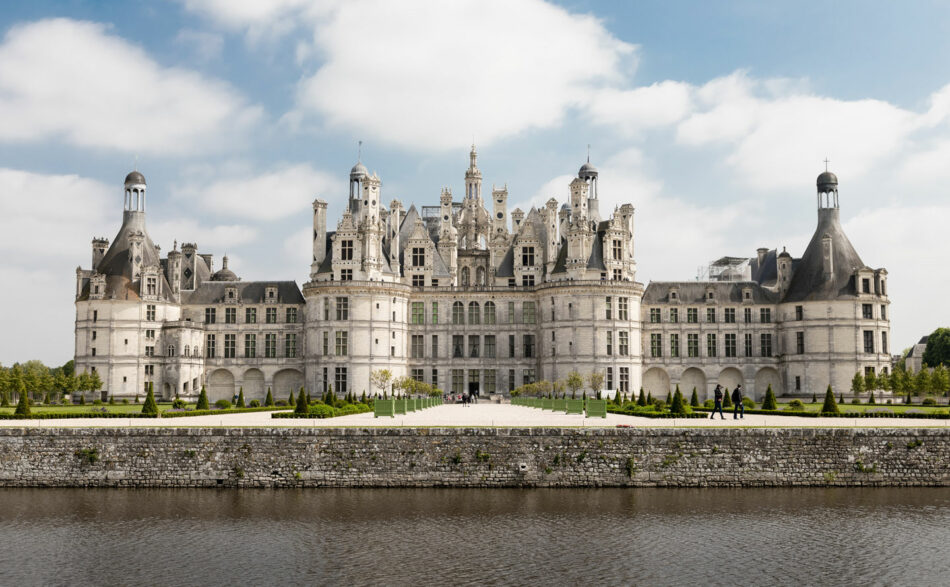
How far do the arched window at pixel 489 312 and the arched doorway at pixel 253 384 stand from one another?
75.7 ft

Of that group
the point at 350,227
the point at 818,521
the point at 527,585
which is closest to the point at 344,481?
the point at 527,585

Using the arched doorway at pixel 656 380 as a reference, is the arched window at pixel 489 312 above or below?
above

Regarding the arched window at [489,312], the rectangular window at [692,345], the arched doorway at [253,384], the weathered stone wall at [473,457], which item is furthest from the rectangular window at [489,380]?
the weathered stone wall at [473,457]

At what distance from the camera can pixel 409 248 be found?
285 ft

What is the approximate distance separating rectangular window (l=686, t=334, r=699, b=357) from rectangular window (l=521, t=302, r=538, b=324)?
15145 mm

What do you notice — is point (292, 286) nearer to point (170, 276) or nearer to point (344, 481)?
point (170, 276)

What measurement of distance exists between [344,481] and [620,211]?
180ft

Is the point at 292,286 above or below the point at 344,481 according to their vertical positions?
above

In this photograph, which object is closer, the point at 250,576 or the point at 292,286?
the point at 250,576

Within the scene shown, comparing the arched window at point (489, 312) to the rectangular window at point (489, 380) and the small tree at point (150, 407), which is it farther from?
the small tree at point (150, 407)

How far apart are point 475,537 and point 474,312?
58279mm

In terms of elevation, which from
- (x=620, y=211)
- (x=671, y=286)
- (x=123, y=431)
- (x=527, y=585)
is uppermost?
(x=620, y=211)

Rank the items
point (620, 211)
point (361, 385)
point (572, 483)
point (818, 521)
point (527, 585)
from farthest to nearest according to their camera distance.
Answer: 1. point (620, 211)
2. point (361, 385)
3. point (572, 483)
4. point (818, 521)
5. point (527, 585)

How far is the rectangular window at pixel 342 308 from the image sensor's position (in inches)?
3187
